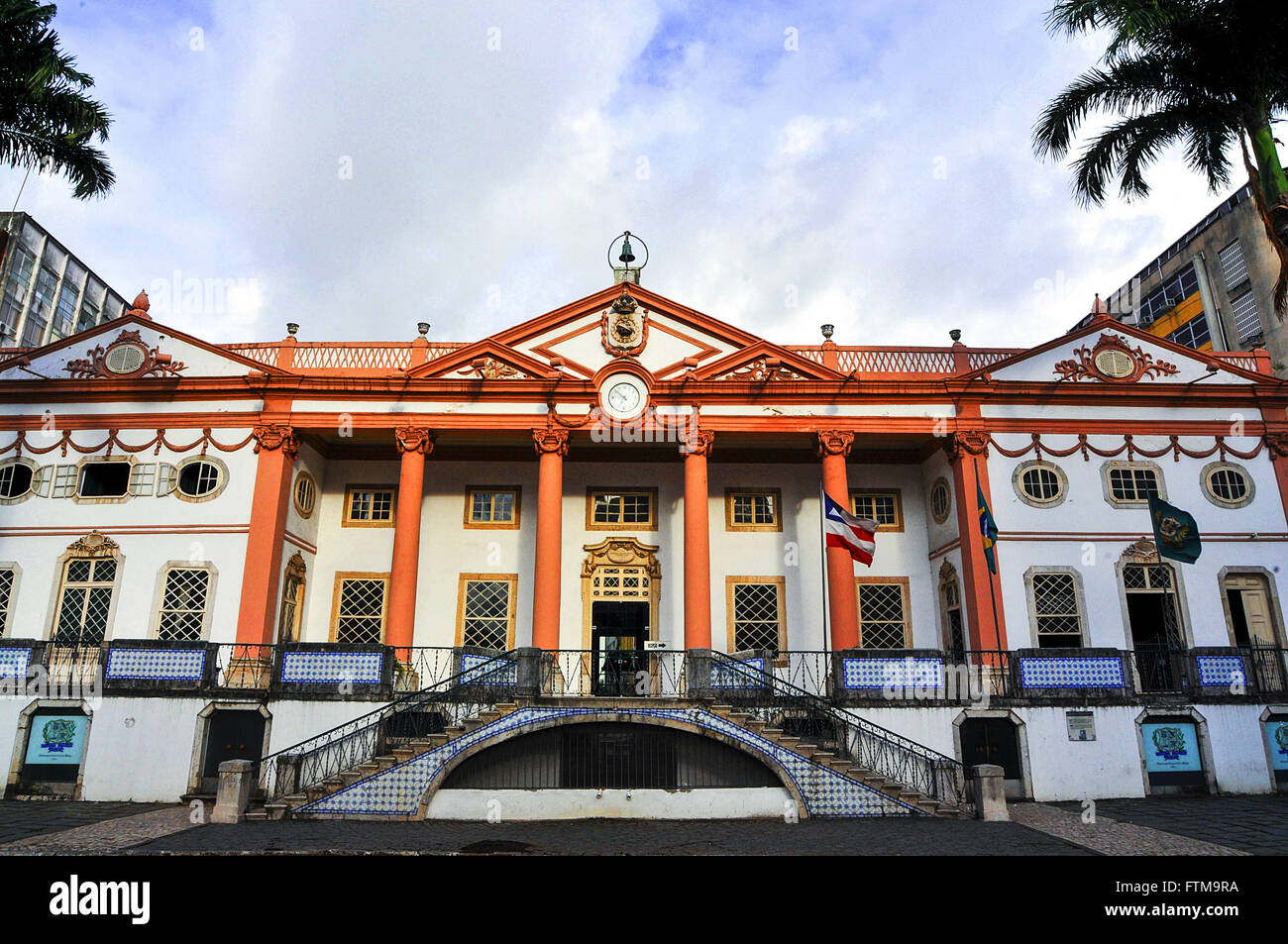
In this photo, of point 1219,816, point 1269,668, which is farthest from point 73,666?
point 1269,668

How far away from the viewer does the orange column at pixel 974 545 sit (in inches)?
663

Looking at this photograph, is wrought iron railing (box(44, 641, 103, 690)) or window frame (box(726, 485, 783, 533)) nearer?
wrought iron railing (box(44, 641, 103, 690))

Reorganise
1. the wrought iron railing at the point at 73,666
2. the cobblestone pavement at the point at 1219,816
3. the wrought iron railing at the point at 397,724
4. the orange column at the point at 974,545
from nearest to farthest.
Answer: the cobblestone pavement at the point at 1219,816 < the wrought iron railing at the point at 397,724 < the wrought iron railing at the point at 73,666 < the orange column at the point at 974,545

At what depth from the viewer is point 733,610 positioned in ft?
62.7

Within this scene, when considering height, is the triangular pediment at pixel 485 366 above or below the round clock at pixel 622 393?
above

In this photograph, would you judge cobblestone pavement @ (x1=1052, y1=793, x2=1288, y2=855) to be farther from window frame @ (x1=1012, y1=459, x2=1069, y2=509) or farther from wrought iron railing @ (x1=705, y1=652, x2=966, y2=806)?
window frame @ (x1=1012, y1=459, x2=1069, y2=509)

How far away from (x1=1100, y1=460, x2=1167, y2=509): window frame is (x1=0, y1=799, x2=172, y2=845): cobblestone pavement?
18794 mm

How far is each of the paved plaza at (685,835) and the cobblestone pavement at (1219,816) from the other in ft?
0.05

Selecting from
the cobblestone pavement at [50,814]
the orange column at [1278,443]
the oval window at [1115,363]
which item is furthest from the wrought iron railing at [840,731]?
the orange column at [1278,443]

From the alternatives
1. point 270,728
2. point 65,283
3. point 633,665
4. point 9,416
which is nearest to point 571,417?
point 633,665

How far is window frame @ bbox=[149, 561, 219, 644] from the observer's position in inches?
677

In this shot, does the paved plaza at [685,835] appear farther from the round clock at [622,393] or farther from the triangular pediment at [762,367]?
the triangular pediment at [762,367]

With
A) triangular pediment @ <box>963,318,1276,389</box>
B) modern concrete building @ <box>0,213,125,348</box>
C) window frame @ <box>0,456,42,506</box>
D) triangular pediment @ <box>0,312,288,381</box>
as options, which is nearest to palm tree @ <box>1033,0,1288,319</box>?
triangular pediment @ <box>963,318,1276,389</box>
